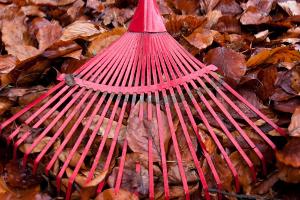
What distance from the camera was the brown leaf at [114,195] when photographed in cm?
88

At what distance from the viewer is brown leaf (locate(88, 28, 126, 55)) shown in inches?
48.3

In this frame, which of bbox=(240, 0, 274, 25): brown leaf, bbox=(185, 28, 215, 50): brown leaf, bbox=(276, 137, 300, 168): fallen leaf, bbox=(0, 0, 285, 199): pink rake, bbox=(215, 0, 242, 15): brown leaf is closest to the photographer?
bbox=(276, 137, 300, 168): fallen leaf

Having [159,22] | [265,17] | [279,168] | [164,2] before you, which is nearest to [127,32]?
[159,22]

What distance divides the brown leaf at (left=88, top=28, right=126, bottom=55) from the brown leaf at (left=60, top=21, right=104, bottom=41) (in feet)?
0.12

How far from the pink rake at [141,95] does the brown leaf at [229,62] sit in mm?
32

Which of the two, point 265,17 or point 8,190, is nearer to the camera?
point 8,190

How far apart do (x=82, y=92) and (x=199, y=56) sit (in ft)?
1.33

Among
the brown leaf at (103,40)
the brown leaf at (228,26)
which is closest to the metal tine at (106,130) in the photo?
the brown leaf at (103,40)

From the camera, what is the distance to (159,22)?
46.6 inches

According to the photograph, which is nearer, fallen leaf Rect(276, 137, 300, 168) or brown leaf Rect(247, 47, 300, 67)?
fallen leaf Rect(276, 137, 300, 168)

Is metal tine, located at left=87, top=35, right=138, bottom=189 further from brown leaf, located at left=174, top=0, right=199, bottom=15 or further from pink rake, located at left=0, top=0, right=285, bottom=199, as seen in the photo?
brown leaf, located at left=174, top=0, right=199, bottom=15

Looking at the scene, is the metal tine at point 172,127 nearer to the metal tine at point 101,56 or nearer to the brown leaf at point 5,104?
the metal tine at point 101,56

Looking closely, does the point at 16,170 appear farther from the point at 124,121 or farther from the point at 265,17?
the point at 265,17

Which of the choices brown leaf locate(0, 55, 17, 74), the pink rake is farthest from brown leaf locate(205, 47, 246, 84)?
brown leaf locate(0, 55, 17, 74)
